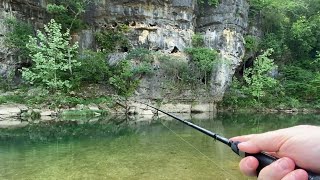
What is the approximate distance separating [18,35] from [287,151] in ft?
93.2

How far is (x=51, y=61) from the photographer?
24.8m

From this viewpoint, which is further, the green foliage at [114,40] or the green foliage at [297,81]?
the green foliage at [297,81]

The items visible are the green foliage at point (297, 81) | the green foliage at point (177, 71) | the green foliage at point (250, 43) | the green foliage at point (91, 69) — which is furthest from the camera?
the green foliage at point (250, 43)

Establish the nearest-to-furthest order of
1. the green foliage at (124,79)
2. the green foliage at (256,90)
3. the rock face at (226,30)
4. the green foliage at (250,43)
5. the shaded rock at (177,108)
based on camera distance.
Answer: the green foliage at (124,79) < the shaded rock at (177,108) < the green foliage at (256,90) < the rock face at (226,30) < the green foliage at (250,43)

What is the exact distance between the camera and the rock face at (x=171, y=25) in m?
30.0

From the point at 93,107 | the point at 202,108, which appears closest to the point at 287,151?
the point at 93,107

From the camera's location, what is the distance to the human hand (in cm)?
118

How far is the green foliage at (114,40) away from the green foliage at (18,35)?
6200mm

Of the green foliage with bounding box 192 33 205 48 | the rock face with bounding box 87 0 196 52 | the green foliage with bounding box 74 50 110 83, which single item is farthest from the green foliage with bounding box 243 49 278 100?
the green foliage with bounding box 74 50 110 83

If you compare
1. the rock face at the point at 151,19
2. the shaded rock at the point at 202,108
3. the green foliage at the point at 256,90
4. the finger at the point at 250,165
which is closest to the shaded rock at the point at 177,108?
the shaded rock at the point at 202,108

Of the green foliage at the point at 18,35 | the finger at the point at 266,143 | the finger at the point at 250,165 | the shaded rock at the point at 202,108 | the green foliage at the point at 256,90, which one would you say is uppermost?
the green foliage at the point at 18,35

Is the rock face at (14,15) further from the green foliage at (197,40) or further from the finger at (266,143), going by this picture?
the finger at (266,143)

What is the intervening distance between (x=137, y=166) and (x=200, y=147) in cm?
296

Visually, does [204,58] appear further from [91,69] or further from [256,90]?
[91,69]
